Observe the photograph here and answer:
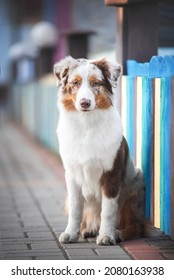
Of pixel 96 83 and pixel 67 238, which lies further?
pixel 67 238

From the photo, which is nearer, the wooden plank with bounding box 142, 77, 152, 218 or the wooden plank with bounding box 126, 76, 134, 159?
the wooden plank with bounding box 142, 77, 152, 218

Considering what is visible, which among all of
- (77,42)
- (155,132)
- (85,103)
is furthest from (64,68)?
(77,42)

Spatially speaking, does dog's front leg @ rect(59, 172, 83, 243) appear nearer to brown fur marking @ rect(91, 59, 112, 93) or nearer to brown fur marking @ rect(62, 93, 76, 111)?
brown fur marking @ rect(62, 93, 76, 111)

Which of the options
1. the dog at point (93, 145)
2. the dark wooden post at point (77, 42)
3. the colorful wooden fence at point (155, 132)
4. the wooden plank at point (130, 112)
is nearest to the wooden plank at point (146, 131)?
the colorful wooden fence at point (155, 132)

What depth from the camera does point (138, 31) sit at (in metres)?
4.19

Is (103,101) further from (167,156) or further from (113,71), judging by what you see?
(167,156)

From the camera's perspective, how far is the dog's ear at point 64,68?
127 inches

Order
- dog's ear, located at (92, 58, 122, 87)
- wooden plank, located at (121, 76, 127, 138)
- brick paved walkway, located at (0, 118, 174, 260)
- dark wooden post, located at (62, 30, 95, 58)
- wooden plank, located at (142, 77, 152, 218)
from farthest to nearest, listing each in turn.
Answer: dark wooden post, located at (62, 30, 95, 58) → wooden plank, located at (121, 76, 127, 138) → wooden plank, located at (142, 77, 152, 218) → dog's ear, located at (92, 58, 122, 87) → brick paved walkway, located at (0, 118, 174, 260)

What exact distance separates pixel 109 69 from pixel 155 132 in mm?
333

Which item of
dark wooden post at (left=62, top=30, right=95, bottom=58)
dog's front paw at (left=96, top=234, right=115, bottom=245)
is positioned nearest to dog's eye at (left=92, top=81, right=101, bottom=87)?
dog's front paw at (left=96, top=234, right=115, bottom=245)

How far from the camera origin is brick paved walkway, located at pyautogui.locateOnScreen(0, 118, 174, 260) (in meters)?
3.12

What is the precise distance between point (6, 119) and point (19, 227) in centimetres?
933
